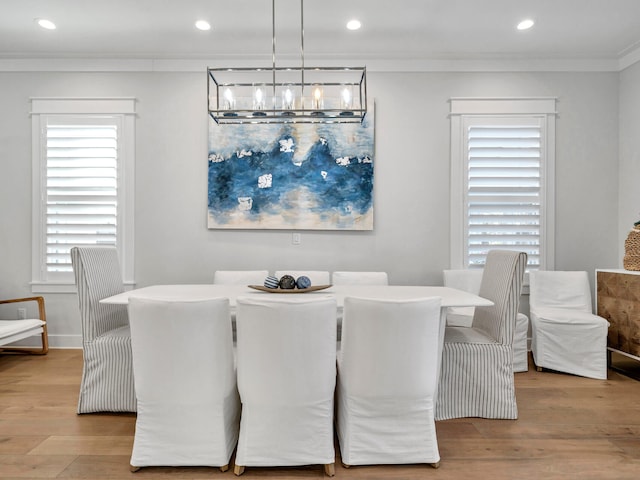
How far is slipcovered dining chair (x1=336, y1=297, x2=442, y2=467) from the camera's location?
193 centimetres

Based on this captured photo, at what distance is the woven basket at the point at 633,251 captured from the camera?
11.5ft

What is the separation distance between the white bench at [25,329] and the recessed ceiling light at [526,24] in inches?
191

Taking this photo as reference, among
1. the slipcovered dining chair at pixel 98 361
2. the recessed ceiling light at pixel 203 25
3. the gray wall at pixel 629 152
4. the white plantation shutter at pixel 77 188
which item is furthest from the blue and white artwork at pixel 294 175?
the gray wall at pixel 629 152

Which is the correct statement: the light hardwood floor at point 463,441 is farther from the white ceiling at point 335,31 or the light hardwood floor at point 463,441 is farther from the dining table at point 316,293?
the white ceiling at point 335,31

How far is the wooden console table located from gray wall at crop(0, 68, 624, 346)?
553 millimetres

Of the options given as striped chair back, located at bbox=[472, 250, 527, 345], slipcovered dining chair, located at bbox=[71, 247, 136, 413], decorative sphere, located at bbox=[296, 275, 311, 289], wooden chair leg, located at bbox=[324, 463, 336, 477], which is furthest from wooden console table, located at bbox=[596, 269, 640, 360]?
slipcovered dining chair, located at bbox=[71, 247, 136, 413]

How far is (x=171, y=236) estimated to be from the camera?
14.0ft

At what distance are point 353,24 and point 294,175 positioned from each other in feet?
4.58

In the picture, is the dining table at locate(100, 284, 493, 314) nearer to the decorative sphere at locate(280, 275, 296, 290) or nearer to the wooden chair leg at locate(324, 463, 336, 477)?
the decorative sphere at locate(280, 275, 296, 290)

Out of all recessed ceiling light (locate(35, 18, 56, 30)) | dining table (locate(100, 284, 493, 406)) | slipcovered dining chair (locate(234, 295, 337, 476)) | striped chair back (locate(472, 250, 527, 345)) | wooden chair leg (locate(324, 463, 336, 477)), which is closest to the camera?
slipcovered dining chair (locate(234, 295, 337, 476))

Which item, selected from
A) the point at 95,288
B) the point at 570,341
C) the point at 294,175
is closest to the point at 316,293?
the point at 95,288

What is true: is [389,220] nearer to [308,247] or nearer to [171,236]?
[308,247]

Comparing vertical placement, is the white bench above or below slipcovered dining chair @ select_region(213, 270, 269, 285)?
below

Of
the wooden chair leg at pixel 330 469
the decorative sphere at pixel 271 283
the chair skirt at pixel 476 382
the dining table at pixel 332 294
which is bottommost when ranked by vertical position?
the wooden chair leg at pixel 330 469
